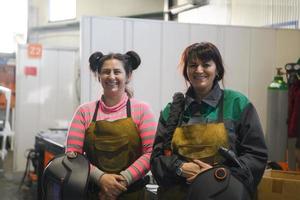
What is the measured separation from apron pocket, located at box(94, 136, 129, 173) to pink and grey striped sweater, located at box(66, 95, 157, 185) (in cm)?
3

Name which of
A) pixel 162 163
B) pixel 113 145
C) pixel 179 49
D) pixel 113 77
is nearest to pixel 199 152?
pixel 162 163

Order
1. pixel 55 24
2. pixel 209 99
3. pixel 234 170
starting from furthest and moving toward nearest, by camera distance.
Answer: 1. pixel 55 24
2. pixel 209 99
3. pixel 234 170

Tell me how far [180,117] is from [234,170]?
28 centimetres

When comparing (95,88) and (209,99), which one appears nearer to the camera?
(209,99)

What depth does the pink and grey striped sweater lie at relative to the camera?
1.69 metres

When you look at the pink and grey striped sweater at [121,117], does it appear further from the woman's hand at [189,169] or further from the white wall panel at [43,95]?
the white wall panel at [43,95]

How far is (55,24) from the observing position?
19.7 feet

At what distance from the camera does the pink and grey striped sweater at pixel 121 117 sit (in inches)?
66.7

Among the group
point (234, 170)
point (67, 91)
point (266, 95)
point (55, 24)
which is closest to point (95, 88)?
point (266, 95)

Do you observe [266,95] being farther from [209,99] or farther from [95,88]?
[209,99]

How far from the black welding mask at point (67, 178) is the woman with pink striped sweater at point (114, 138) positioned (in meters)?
0.06

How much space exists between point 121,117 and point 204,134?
1.34 feet

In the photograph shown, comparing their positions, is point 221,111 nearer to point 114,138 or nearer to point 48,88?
point 114,138

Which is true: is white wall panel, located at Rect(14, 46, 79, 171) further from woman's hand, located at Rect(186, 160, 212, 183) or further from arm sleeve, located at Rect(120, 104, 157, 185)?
woman's hand, located at Rect(186, 160, 212, 183)
